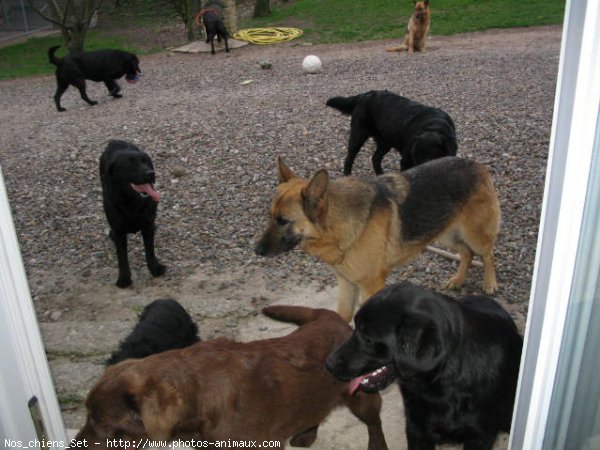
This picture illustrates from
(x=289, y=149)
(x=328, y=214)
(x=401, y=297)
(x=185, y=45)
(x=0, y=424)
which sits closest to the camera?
(x=0, y=424)

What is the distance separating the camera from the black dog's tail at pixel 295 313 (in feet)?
10.3

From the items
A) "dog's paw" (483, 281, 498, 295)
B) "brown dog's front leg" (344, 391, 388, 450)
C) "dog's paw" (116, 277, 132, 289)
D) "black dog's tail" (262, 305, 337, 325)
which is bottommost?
"dog's paw" (116, 277, 132, 289)

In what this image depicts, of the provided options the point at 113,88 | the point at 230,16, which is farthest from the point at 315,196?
the point at 230,16

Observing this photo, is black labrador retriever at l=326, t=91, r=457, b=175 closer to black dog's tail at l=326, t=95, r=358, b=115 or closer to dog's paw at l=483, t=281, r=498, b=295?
black dog's tail at l=326, t=95, r=358, b=115

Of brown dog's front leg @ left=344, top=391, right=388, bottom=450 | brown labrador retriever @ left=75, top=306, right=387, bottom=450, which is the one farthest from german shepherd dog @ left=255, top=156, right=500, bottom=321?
brown dog's front leg @ left=344, top=391, right=388, bottom=450

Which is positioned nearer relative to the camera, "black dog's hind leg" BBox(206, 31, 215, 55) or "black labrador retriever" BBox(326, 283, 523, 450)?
"black labrador retriever" BBox(326, 283, 523, 450)

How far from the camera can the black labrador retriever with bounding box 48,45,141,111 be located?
1096 centimetres

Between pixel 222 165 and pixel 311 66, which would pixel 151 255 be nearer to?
pixel 222 165

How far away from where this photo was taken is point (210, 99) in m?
10.7

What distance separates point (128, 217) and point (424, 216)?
7.81 ft

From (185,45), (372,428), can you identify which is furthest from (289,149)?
(185,45)

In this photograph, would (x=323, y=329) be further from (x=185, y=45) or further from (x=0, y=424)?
(x=185, y=45)

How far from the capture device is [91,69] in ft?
36.7

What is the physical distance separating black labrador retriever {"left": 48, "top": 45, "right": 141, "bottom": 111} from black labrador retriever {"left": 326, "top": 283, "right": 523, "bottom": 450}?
10018 mm
